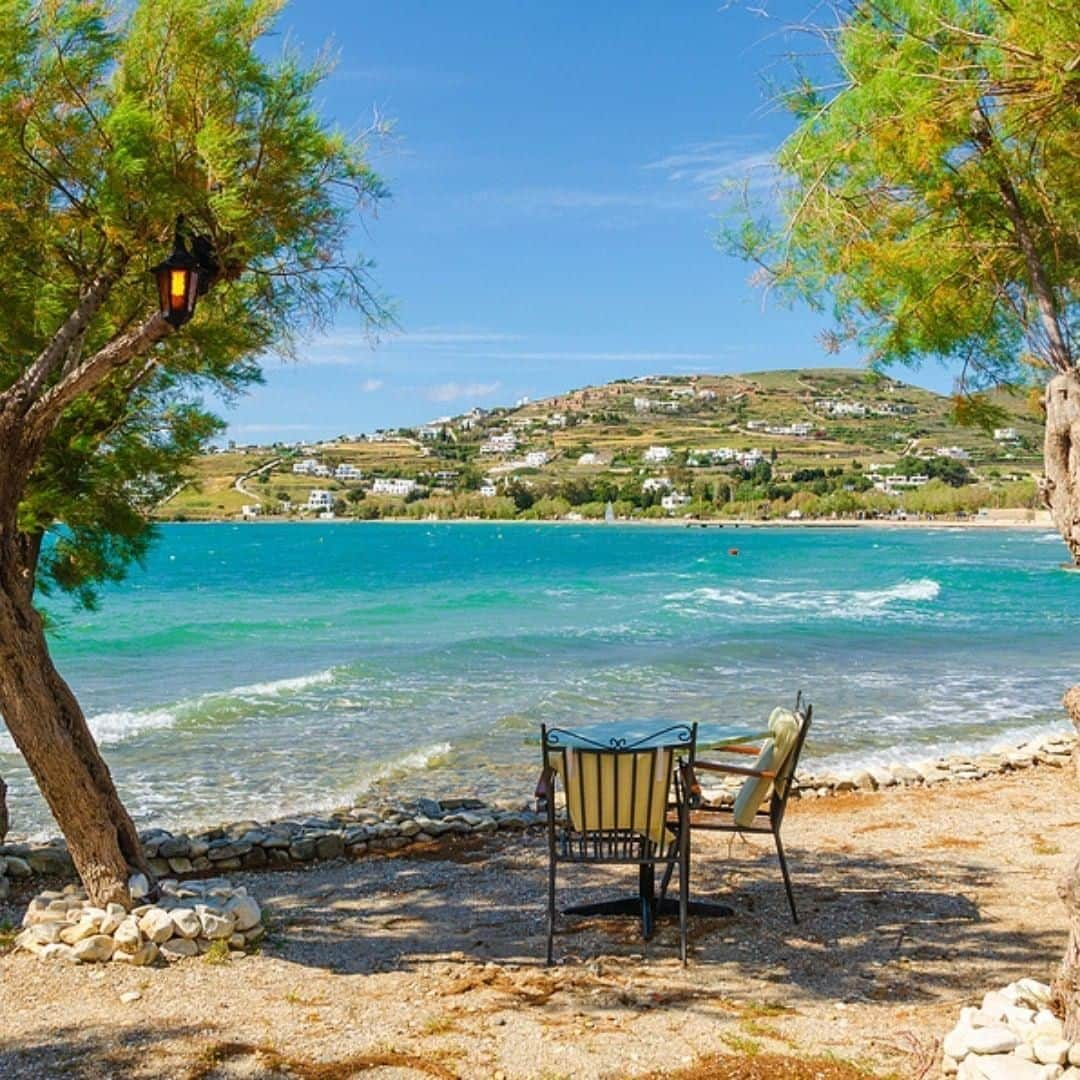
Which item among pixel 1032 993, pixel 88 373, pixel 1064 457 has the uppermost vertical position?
pixel 88 373

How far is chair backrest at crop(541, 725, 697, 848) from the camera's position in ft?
17.0

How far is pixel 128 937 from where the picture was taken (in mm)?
4965

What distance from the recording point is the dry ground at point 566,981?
388cm

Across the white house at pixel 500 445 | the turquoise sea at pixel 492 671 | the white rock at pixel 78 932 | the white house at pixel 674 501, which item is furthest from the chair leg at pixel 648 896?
the white house at pixel 500 445

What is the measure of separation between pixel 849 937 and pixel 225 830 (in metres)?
4.67

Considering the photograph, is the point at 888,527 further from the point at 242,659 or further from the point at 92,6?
the point at 92,6

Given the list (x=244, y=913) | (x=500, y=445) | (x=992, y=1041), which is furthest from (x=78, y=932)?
(x=500, y=445)

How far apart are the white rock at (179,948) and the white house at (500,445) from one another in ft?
571

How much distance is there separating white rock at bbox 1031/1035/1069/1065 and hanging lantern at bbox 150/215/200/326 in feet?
14.1

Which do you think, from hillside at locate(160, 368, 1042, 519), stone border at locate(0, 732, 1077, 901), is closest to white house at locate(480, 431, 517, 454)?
hillside at locate(160, 368, 1042, 519)

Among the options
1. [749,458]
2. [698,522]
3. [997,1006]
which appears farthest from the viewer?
[749,458]

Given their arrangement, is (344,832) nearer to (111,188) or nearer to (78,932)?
(78,932)

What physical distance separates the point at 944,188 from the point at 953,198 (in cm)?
12

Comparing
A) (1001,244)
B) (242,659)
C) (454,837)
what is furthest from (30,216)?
(242,659)
